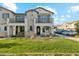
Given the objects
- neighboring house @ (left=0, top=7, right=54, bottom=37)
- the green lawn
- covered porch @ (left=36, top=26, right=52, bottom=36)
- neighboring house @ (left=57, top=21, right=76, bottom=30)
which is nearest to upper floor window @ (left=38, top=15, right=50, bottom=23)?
neighboring house @ (left=0, top=7, right=54, bottom=37)

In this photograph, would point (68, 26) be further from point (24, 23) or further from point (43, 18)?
point (24, 23)

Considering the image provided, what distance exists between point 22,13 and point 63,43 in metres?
1.72

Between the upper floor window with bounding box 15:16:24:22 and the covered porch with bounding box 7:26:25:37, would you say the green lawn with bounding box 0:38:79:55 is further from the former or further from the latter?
the upper floor window with bounding box 15:16:24:22

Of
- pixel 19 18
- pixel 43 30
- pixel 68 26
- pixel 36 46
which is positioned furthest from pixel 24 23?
pixel 68 26

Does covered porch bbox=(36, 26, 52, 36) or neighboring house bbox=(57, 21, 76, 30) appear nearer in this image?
neighboring house bbox=(57, 21, 76, 30)

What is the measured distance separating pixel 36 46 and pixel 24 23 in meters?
0.91

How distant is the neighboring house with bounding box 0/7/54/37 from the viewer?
988cm

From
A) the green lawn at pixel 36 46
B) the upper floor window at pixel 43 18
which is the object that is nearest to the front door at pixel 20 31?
the green lawn at pixel 36 46

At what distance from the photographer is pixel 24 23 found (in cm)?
991

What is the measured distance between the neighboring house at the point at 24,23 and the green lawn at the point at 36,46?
278mm

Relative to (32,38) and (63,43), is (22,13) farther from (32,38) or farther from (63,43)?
(63,43)

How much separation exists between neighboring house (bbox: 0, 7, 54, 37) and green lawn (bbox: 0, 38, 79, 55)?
0.28 m

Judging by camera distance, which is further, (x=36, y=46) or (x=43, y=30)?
(x=43, y=30)

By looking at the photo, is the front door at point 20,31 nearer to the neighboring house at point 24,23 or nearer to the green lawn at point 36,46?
the neighboring house at point 24,23
